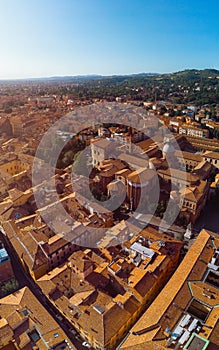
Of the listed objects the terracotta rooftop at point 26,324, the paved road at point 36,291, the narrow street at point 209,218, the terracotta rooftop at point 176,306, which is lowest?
the paved road at point 36,291

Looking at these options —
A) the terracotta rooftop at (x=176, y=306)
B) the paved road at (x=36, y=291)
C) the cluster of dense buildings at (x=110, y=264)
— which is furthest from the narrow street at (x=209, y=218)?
the paved road at (x=36, y=291)

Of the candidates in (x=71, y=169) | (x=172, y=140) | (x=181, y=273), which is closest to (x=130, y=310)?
(x=181, y=273)

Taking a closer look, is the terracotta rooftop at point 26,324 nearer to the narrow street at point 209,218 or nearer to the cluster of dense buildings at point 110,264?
→ the cluster of dense buildings at point 110,264

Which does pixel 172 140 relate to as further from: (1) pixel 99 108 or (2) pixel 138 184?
(1) pixel 99 108

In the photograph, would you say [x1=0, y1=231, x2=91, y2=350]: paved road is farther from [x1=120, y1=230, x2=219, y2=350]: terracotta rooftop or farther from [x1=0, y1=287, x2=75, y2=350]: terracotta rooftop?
[x1=120, y1=230, x2=219, y2=350]: terracotta rooftop

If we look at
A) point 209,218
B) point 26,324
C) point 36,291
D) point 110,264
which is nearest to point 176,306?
point 110,264

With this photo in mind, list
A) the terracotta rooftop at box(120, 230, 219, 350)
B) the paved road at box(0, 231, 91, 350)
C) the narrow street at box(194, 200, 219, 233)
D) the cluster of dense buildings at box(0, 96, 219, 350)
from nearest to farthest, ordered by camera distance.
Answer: the terracotta rooftop at box(120, 230, 219, 350)
the cluster of dense buildings at box(0, 96, 219, 350)
the paved road at box(0, 231, 91, 350)
the narrow street at box(194, 200, 219, 233)

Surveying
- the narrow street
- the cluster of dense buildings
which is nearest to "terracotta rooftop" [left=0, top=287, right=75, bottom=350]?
the cluster of dense buildings

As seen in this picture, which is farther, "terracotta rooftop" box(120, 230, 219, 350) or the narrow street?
the narrow street
